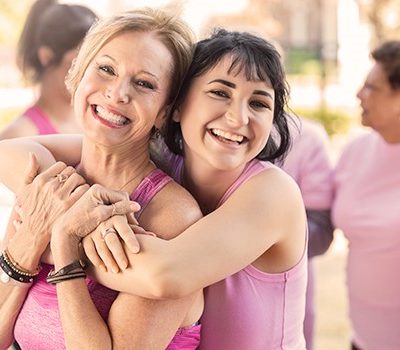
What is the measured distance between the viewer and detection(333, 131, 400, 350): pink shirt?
3.19 meters

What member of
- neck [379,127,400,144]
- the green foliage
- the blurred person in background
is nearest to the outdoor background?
the green foliage

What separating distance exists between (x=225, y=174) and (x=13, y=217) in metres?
0.55

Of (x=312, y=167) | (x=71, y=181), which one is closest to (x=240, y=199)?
(x=71, y=181)

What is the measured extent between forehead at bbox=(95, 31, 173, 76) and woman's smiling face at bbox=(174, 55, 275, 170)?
0.11 metres

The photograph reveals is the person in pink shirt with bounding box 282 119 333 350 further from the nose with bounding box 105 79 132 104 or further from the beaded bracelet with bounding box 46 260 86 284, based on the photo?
the beaded bracelet with bounding box 46 260 86 284

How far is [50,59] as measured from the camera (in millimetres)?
3479

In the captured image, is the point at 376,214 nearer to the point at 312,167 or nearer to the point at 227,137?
the point at 312,167

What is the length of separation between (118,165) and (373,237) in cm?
158

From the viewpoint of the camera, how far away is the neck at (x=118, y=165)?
1.91 meters

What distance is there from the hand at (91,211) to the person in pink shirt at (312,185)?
1.45 metres

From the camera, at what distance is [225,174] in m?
1.90

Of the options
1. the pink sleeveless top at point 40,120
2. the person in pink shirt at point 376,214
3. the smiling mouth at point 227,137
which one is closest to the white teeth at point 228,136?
the smiling mouth at point 227,137

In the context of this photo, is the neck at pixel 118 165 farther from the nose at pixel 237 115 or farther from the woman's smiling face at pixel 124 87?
the nose at pixel 237 115

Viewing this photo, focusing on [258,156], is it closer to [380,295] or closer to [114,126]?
[114,126]
